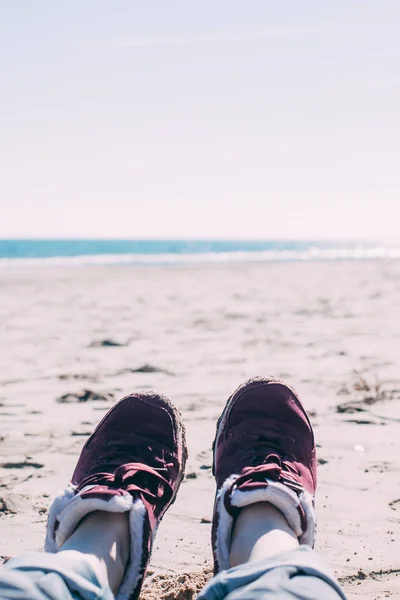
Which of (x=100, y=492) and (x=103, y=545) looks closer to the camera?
(x=103, y=545)

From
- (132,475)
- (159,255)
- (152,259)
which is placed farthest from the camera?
(159,255)

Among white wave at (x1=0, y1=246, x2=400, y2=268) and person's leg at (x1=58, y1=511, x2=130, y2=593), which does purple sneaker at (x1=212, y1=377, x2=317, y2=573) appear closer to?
person's leg at (x1=58, y1=511, x2=130, y2=593)

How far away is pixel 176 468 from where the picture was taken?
1.95m

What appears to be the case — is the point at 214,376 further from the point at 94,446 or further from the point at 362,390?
the point at 94,446

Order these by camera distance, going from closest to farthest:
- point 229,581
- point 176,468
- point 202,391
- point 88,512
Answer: point 229,581 < point 88,512 < point 176,468 < point 202,391

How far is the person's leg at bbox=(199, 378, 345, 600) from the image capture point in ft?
3.85

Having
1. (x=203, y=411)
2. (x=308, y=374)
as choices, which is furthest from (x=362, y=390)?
(x=203, y=411)

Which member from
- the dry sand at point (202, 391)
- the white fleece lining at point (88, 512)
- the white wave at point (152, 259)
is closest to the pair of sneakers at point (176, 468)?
the white fleece lining at point (88, 512)

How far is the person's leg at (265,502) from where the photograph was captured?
117 cm

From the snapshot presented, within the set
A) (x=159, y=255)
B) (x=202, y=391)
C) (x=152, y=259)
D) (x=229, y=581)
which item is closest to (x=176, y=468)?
(x=229, y=581)

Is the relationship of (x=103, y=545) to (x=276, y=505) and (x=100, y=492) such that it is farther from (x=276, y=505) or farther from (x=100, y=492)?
(x=276, y=505)

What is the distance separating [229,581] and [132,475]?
62cm

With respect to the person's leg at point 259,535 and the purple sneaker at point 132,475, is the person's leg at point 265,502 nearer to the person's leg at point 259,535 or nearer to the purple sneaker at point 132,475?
the person's leg at point 259,535

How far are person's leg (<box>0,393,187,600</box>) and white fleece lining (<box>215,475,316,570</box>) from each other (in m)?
0.18
